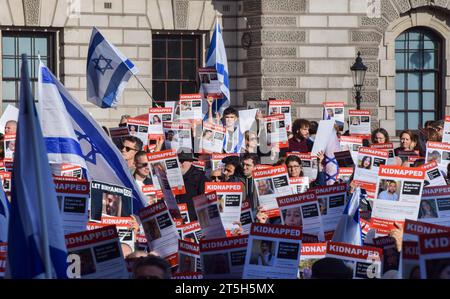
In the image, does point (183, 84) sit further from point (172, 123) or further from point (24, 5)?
point (172, 123)

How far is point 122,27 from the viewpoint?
28.2 m

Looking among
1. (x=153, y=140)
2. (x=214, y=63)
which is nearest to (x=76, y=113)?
(x=153, y=140)

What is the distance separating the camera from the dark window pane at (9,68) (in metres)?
27.7

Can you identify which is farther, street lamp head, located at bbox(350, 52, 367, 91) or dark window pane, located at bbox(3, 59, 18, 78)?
dark window pane, located at bbox(3, 59, 18, 78)

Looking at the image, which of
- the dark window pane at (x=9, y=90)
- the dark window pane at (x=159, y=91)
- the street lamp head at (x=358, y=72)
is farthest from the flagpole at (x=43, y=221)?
the dark window pane at (x=159, y=91)

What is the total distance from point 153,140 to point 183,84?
33.5 ft

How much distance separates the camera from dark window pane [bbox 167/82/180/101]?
94.1ft

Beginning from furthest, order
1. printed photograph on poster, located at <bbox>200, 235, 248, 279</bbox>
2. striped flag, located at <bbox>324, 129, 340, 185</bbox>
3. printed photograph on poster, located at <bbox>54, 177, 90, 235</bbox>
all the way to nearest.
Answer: striped flag, located at <bbox>324, 129, 340, 185</bbox> < printed photograph on poster, located at <bbox>54, 177, 90, 235</bbox> < printed photograph on poster, located at <bbox>200, 235, 248, 279</bbox>

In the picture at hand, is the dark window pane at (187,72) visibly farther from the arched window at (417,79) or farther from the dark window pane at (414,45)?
the dark window pane at (414,45)

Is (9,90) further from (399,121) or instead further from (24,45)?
(399,121)

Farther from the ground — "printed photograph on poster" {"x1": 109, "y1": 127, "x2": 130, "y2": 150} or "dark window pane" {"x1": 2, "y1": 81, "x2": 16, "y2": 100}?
"dark window pane" {"x1": 2, "y1": 81, "x2": 16, "y2": 100}

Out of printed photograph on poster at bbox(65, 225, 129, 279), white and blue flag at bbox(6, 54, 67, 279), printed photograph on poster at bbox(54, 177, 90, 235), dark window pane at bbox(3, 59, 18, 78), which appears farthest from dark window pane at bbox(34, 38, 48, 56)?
white and blue flag at bbox(6, 54, 67, 279)

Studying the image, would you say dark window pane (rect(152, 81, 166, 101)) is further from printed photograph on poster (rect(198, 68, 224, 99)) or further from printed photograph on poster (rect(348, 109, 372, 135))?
printed photograph on poster (rect(348, 109, 372, 135))

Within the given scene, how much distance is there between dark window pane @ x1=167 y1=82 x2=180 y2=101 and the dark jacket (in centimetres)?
1348
